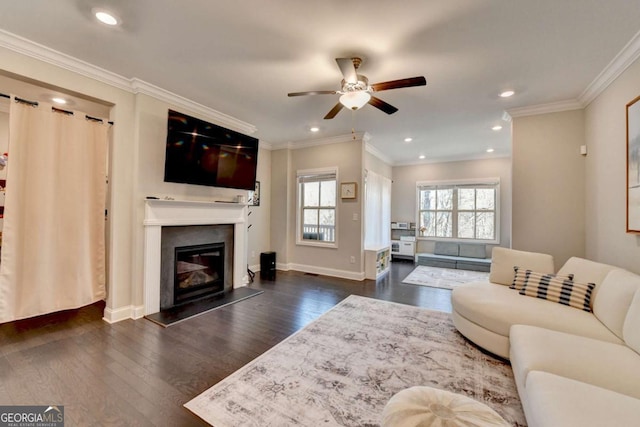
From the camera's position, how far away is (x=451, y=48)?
2.38m

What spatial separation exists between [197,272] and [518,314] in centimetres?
391

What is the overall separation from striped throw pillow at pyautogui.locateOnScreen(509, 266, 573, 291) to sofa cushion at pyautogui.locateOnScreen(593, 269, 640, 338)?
41 centimetres

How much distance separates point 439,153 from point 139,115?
6.10 m

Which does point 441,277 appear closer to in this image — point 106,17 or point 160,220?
point 160,220

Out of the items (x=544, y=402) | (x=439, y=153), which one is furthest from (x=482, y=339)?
(x=439, y=153)

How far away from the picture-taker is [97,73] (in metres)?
2.84

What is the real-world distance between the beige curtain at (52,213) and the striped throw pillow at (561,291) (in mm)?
4828

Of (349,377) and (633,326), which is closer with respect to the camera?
(633,326)

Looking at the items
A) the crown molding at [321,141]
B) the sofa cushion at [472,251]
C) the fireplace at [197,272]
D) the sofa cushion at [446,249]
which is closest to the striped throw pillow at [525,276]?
the crown molding at [321,141]

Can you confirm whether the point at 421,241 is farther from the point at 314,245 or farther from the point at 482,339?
the point at 482,339

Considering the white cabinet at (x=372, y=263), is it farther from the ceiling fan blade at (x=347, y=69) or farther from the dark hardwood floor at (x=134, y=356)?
the ceiling fan blade at (x=347, y=69)

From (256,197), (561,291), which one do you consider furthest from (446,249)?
(256,197)

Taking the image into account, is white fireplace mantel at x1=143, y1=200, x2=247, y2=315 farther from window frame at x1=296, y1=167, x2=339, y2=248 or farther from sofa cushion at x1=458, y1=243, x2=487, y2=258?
sofa cushion at x1=458, y1=243, x2=487, y2=258

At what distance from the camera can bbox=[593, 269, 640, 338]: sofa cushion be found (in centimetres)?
194
